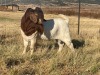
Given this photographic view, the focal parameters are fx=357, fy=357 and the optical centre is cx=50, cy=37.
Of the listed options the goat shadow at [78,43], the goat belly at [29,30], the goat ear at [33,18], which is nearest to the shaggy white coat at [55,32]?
the goat belly at [29,30]

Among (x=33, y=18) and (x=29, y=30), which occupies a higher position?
(x=33, y=18)

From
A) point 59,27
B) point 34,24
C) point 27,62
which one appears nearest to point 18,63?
point 27,62

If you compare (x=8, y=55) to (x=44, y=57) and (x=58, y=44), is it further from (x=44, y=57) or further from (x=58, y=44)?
(x=58, y=44)

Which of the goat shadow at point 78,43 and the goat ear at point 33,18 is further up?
the goat ear at point 33,18

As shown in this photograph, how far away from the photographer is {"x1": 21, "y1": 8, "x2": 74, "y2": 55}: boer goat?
9.76 m

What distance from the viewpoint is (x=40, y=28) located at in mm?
9750

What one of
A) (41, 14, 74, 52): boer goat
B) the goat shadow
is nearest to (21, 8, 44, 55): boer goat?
(41, 14, 74, 52): boer goat

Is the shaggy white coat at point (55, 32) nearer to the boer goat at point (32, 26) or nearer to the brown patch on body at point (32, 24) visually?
the boer goat at point (32, 26)

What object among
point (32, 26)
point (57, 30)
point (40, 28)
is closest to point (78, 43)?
point (57, 30)

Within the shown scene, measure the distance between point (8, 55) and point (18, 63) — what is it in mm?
427

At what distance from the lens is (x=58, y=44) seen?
36.2 ft

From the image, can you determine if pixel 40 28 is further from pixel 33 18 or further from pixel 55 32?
pixel 55 32

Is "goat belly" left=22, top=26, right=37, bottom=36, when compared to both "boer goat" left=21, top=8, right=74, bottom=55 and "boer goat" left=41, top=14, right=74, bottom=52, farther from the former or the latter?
"boer goat" left=41, top=14, right=74, bottom=52

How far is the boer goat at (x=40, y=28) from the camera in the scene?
9.76 meters
